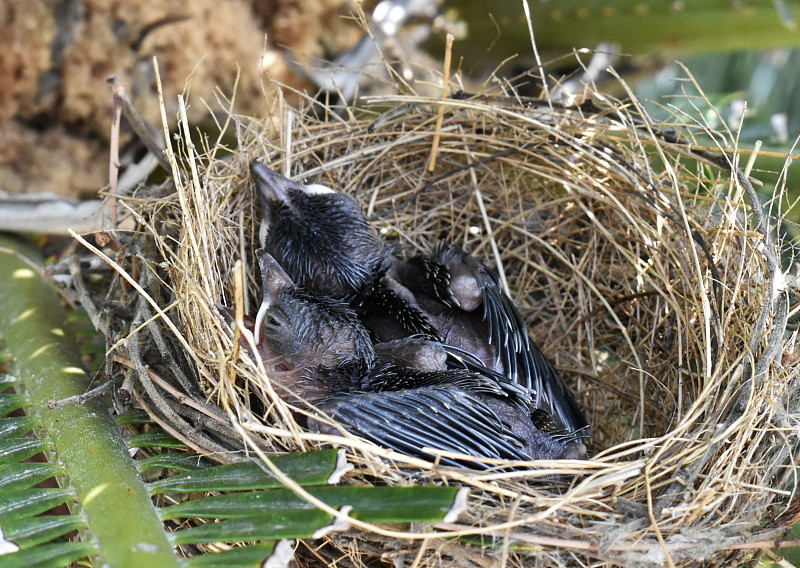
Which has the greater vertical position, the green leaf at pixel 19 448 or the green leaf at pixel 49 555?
the green leaf at pixel 19 448

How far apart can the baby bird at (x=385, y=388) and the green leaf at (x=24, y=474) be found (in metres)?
0.35

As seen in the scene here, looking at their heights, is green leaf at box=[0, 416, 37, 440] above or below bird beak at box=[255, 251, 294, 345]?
below

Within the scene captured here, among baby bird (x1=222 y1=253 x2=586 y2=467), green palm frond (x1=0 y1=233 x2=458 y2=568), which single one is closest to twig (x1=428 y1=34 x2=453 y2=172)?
baby bird (x1=222 y1=253 x2=586 y2=467)

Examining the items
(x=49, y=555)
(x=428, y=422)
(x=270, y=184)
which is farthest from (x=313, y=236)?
(x=49, y=555)

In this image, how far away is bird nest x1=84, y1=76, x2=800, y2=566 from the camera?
2.89 ft

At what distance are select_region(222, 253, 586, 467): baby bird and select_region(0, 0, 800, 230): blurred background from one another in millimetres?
487

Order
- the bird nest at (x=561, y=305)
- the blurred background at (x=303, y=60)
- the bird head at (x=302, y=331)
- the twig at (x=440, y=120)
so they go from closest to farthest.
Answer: the bird nest at (x=561, y=305), the bird head at (x=302, y=331), the twig at (x=440, y=120), the blurred background at (x=303, y=60)

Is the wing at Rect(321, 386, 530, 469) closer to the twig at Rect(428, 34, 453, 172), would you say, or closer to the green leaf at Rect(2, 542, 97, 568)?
the green leaf at Rect(2, 542, 97, 568)

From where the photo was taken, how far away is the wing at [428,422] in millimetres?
991

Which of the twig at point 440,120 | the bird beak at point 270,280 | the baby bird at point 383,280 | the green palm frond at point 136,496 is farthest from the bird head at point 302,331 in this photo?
the twig at point 440,120

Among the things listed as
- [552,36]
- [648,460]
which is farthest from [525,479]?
[552,36]

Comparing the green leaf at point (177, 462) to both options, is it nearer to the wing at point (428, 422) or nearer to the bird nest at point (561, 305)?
the bird nest at point (561, 305)

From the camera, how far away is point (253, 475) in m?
0.86

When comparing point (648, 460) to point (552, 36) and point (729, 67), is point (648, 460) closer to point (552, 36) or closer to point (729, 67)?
point (552, 36)
